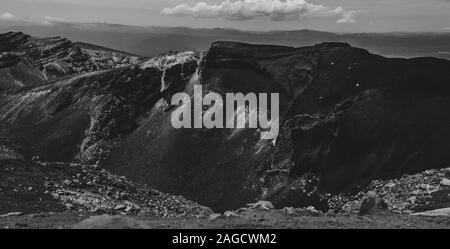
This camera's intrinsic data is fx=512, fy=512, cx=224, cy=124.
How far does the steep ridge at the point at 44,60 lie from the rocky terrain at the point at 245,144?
40.5 metres

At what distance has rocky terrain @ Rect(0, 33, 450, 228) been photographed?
44812 millimetres

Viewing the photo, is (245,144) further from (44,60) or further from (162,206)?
(44,60)

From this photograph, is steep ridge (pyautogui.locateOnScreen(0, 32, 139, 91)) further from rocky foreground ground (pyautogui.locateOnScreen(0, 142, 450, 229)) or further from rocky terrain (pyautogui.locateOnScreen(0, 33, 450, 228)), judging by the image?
rocky foreground ground (pyautogui.locateOnScreen(0, 142, 450, 229))

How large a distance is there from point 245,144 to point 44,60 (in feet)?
352

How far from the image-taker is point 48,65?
153750mm

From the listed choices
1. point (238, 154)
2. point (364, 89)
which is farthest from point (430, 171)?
point (238, 154)

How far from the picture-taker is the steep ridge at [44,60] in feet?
468

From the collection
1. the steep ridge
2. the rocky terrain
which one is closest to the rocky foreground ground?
the rocky terrain

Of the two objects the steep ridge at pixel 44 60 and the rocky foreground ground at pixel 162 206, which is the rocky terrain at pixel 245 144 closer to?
the rocky foreground ground at pixel 162 206

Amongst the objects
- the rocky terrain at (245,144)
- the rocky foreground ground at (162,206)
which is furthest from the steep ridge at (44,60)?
the rocky foreground ground at (162,206)

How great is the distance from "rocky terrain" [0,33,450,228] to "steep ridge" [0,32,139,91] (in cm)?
4051

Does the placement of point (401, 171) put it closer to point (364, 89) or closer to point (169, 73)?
point (364, 89)

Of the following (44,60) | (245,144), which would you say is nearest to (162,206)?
(245,144)

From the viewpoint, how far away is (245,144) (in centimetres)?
7056
